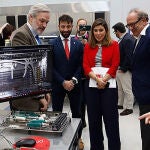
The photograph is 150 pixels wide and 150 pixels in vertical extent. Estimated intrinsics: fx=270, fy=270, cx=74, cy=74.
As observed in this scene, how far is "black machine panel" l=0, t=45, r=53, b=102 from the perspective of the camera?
150 cm

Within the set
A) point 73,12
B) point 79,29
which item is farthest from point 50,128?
point 73,12

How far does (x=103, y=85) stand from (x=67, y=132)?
2.94 ft

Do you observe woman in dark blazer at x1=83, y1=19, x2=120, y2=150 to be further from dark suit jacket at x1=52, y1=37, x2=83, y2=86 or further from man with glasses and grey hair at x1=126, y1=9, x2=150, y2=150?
man with glasses and grey hair at x1=126, y1=9, x2=150, y2=150

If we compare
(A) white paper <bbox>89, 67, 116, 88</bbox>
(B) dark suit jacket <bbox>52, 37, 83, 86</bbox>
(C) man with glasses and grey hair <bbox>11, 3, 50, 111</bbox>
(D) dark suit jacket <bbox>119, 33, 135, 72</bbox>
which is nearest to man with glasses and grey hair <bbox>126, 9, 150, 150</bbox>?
(A) white paper <bbox>89, 67, 116, 88</bbox>

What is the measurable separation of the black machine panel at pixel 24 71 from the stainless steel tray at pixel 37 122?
0.14m

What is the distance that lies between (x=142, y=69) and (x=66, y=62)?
712 millimetres

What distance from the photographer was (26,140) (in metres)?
1.36

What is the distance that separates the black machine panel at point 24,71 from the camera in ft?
4.91

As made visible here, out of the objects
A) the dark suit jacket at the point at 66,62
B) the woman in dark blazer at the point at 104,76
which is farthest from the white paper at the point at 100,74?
the dark suit jacket at the point at 66,62

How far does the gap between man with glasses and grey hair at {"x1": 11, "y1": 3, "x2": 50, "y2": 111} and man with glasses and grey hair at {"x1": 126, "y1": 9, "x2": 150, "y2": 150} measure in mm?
690

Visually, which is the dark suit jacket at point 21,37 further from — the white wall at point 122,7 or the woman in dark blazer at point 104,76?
the white wall at point 122,7

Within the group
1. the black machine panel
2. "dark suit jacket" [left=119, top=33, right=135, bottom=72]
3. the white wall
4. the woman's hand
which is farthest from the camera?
the white wall

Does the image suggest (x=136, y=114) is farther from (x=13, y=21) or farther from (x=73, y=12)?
(x=13, y=21)

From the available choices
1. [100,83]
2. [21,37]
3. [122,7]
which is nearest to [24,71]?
[21,37]
